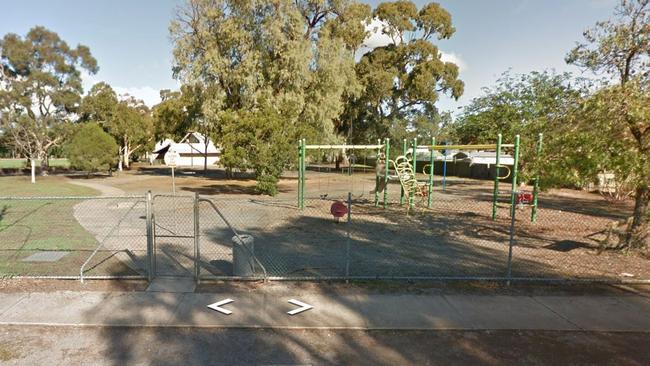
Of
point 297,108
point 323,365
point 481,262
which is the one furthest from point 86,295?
point 297,108

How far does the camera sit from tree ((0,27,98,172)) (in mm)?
28750

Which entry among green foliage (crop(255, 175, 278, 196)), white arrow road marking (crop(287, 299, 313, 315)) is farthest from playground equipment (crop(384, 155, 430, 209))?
white arrow road marking (crop(287, 299, 313, 315))

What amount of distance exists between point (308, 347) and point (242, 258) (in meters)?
2.20

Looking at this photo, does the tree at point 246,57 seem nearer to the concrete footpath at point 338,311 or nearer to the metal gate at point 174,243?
the metal gate at point 174,243

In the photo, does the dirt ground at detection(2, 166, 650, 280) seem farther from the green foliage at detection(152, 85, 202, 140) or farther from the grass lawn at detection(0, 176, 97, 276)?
the green foliage at detection(152, 85, 202, 140)

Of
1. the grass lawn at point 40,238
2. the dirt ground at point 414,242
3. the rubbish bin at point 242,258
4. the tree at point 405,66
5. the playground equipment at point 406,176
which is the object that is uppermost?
the tree at point 405,66

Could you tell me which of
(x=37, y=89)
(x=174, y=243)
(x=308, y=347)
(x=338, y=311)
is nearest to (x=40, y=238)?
(x=174, y=243)

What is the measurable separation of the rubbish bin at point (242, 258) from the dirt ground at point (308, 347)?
1531 mm

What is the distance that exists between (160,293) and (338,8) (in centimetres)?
2779

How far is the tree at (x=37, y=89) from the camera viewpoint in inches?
1132

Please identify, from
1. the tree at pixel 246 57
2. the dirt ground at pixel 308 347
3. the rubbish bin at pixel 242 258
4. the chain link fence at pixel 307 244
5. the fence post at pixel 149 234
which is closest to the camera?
the dirt ground at pixel 308 347

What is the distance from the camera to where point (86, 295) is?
516 centimetres

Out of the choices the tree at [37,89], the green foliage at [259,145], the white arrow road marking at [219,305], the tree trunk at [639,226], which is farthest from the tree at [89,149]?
the tree trunk at [639,226]

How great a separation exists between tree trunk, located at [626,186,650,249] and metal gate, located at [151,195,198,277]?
29.2ft
